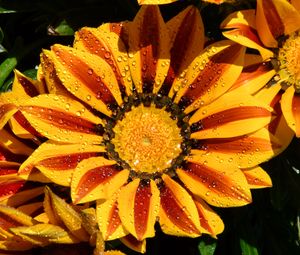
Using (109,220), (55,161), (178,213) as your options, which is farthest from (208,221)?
(55,161)

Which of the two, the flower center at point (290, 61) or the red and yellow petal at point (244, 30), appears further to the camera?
the flower center at point (290, 61)

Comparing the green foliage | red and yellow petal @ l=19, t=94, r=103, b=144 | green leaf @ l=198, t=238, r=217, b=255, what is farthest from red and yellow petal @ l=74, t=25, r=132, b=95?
green leaf @ l=198, t=238, r=217, b=255

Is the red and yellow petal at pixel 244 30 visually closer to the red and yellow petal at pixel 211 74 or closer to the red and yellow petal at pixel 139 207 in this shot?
the red and yellow petal at pixel 211 74

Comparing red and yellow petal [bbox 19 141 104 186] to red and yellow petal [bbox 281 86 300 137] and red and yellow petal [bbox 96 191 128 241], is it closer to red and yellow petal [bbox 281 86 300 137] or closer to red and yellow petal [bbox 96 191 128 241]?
red and yellow petal [bbox 96 191 128 241]

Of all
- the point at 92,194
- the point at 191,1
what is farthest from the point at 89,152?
the point at 191,1

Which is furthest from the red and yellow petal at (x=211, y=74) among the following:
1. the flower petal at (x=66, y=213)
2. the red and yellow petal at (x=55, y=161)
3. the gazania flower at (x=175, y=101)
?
the flower petal at (x=66, y=213)

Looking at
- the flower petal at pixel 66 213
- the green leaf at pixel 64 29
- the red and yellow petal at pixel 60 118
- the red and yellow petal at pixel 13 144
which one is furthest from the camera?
the green leaf at pixel 64 29

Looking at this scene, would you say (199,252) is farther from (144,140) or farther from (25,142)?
(25,142)
